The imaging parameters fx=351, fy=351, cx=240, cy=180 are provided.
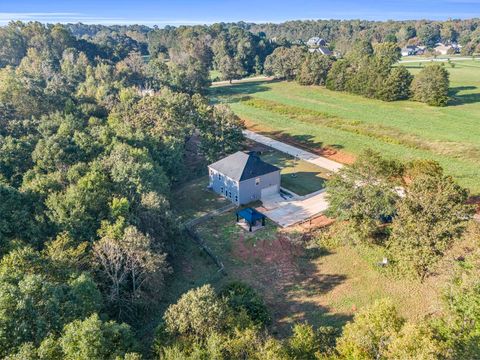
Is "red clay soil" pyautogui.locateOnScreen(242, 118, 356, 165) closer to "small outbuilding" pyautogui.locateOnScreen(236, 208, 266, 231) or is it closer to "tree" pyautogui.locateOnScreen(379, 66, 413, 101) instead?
"small outbuilding" pyautogui.locateOnScreen(236, 208, 266, 231)

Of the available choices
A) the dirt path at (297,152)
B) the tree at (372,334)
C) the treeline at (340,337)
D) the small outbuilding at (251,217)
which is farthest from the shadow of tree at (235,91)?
the tree at (372,334)

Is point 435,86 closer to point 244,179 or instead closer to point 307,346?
point 244,179

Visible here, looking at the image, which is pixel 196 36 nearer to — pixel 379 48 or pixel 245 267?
pixel 379 48

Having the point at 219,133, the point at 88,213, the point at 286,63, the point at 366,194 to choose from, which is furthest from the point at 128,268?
the point at 286,63

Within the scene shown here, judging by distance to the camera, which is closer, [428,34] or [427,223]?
[427,223]

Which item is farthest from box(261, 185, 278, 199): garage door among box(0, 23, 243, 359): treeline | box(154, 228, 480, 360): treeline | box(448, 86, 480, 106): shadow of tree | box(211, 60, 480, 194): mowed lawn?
box(448, 86, 480, 106): shadow of tree
